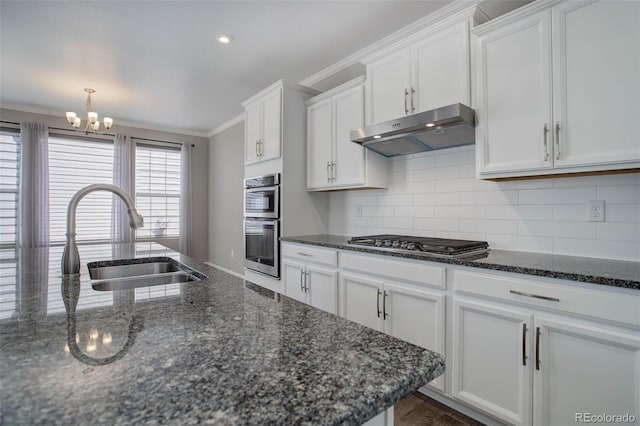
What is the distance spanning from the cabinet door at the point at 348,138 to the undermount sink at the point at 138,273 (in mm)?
1685

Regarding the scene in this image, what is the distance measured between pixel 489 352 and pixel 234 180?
4354mm

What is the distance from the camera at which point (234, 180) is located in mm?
5207

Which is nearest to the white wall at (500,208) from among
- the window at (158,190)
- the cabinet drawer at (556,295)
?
the cabinet drawer at (556,295)

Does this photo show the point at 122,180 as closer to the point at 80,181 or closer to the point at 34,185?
the point at 80,181

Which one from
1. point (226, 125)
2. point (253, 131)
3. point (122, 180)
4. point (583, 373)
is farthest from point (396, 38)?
point (122, 180)

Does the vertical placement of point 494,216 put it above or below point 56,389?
above

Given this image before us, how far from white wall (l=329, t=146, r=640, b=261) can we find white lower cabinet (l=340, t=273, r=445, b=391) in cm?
71

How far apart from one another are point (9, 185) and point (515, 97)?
232 inches

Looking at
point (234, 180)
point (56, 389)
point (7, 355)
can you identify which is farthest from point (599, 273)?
point (234, 180)

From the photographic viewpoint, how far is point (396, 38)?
8.44 ft

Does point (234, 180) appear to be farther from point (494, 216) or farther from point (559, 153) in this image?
point (559, 153)

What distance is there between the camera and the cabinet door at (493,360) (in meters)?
1.58

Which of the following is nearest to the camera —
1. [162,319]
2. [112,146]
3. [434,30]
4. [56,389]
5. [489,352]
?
[56,389]

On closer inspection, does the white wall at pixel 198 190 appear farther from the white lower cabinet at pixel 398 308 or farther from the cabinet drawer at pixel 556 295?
the cabinet drawer at pixel 556 295
